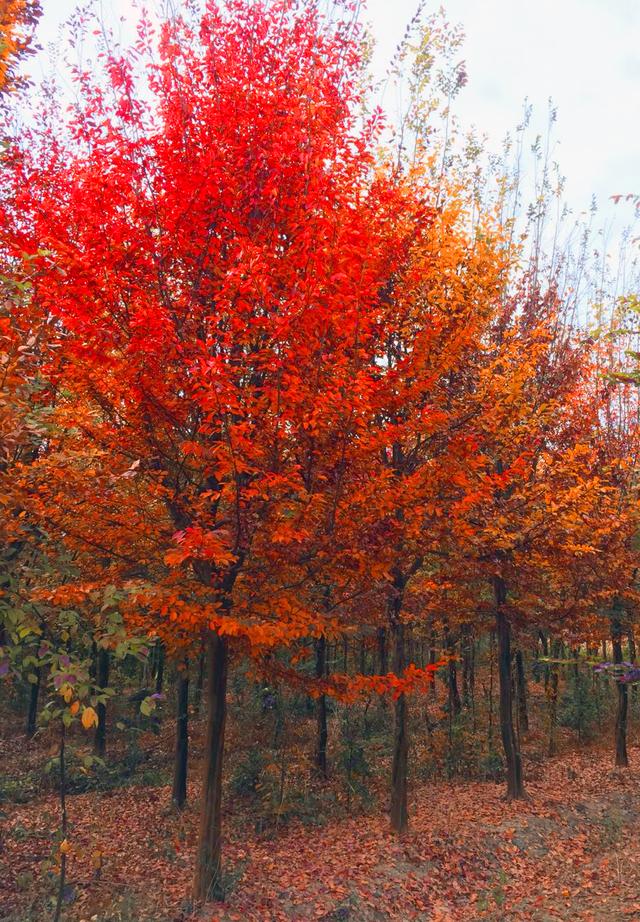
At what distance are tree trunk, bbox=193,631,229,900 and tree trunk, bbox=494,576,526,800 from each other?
Answer: 6816mm

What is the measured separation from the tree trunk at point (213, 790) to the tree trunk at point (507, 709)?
22.4ft

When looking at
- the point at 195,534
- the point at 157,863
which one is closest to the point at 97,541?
the point at 195,534

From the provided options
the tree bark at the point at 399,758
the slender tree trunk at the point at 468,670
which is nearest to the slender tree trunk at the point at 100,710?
the tree bark at the point at 399,758

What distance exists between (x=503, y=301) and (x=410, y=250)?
4715mm

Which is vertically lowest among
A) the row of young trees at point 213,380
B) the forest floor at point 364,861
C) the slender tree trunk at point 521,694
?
the forest floor at point 364,861

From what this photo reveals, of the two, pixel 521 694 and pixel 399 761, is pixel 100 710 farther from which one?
pixel 521 694

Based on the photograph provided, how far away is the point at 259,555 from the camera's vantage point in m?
6.77

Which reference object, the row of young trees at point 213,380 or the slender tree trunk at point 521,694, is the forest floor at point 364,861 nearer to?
the row of young trees at point 213,380

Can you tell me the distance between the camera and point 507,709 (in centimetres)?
1304

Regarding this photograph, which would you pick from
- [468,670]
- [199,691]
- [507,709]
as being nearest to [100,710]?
[199,691]

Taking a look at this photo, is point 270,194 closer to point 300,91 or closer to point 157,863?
point 300,91

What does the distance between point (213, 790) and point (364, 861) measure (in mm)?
3480

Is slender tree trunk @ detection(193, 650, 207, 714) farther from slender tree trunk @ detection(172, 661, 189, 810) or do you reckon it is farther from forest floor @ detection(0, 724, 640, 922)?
slender tree trunk @ detection(172, 661, 189, 810)

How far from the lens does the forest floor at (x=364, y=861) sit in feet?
25.8
